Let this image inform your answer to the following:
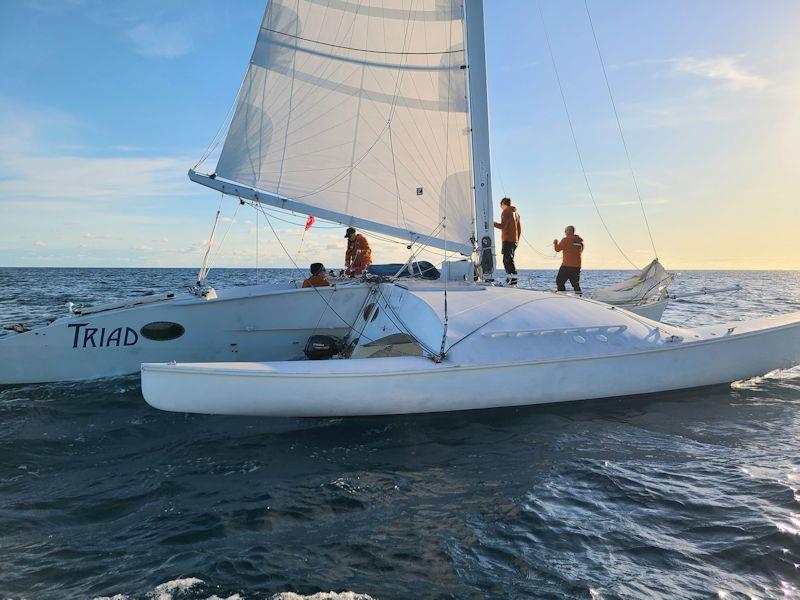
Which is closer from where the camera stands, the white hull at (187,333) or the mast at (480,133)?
the white hull at (187,333)

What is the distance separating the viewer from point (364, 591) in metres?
2.76

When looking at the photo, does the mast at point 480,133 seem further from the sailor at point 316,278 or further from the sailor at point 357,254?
the sailor at point 316,278

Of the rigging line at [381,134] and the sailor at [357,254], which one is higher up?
the rigging line at [381,134]

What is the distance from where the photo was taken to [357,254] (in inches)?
386

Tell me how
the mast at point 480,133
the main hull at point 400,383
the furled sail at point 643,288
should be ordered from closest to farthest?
1. the main hull at point 400,383
2. the mast at point 480,133
3. the furled sail at point 643,288

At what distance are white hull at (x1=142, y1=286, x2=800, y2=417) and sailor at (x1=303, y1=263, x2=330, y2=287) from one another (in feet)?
8.85

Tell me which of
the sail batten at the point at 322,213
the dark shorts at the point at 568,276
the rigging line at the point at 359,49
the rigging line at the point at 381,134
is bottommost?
the dark shorts at the point at 568,276

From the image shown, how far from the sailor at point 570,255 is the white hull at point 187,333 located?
456cm

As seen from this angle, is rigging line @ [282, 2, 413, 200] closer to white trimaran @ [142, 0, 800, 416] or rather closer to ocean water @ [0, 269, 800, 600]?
white trimaran @ [142, 0, 800, 416]

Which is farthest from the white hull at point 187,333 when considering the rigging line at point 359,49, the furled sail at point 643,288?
the furled sail at point 643,288

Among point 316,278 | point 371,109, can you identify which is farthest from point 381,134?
point 316,278

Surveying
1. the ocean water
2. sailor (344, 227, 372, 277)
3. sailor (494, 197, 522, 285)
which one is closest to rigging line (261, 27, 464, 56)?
sailor (494, 197, 522, 285)

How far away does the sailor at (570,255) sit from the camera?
10.4 m

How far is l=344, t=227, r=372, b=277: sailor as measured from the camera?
972 centimetres
